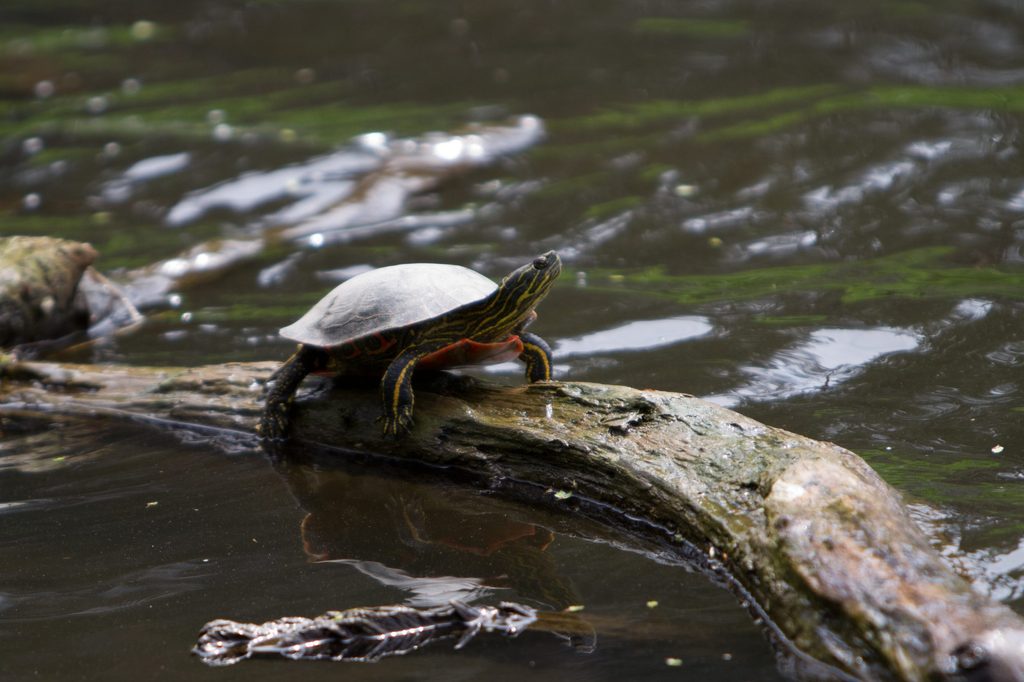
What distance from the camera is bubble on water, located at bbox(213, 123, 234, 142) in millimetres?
9711

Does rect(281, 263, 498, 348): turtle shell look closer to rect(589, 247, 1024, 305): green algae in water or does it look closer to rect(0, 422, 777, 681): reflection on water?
rect(0, 422, 777, 681): reflection on water

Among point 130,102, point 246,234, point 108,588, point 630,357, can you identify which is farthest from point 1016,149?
point 130,102

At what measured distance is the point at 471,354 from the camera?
415cm

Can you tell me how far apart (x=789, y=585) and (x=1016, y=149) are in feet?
20.7

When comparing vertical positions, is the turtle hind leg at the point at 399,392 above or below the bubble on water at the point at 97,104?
below

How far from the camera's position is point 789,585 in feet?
9.18

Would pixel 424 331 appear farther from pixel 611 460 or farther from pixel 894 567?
pixel 894 567

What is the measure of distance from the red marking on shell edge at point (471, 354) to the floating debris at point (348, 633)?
1.26 meters

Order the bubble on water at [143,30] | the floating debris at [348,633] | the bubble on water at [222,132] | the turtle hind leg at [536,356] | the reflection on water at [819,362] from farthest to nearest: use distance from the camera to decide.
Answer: the bubble on water at [143,30] < the bubble on water at [222,132] < the reflection on water at [819,362] < the turtle hind leg at [536,356] < the floating debris at [348,633]

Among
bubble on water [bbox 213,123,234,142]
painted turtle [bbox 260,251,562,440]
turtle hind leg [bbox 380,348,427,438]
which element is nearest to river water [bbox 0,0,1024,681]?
bubble on water [bbox 213,123,234,142]

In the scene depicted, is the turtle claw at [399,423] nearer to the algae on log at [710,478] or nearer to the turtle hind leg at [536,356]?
the algae on log at [710,478]

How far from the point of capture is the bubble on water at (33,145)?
32.0 feet

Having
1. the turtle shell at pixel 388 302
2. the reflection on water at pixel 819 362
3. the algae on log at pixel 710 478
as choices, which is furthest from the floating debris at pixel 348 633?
the reflection on water at pixel 819 362

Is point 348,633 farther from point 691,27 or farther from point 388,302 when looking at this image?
point 691,27
